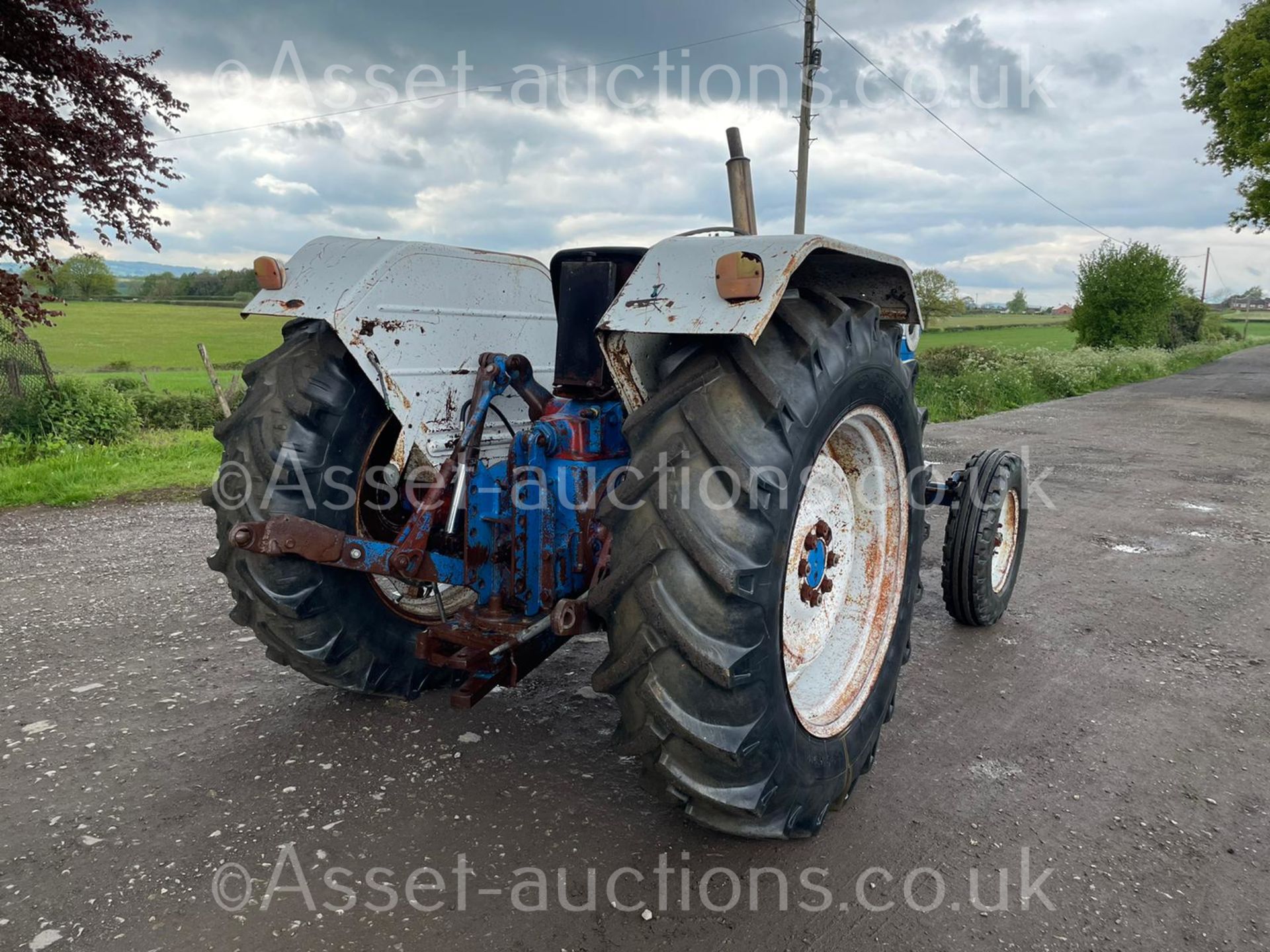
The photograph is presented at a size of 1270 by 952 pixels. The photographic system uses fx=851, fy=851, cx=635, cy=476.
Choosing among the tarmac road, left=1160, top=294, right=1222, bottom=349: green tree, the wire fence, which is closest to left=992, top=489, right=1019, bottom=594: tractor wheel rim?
the tarmac road

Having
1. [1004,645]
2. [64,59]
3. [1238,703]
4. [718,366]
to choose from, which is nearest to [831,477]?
[718,366]

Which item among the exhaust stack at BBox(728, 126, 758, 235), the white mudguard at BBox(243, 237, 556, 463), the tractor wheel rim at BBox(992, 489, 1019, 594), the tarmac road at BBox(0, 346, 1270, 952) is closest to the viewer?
the tarmac road at BBox(0, 346, 1270, 952)

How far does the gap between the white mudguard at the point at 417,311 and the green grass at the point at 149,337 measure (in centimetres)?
2672

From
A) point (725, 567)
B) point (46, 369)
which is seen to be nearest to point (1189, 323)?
point (46, 369)

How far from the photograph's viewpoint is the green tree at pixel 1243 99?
58.8 ft

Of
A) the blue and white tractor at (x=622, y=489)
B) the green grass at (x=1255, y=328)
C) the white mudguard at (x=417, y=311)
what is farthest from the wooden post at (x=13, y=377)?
the green grass at (x=1255, y=328)

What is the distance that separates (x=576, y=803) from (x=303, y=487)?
127cm

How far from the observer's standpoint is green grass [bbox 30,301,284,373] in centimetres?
3150

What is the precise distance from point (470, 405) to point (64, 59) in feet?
22.8

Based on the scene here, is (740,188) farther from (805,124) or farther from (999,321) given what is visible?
(999,321)

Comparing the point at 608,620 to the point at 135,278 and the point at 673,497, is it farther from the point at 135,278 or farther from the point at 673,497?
the point at 135,278

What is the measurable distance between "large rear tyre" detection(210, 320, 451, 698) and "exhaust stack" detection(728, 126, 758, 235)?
5.01ft

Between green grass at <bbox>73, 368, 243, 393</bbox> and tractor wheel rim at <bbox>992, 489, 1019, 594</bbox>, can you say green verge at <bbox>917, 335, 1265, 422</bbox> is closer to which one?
tractor wheel rim at <bbox>992, 489, 1019, 594</bbox>

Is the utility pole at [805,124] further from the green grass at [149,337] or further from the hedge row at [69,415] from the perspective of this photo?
the green grass at [149,337]
